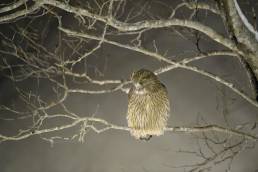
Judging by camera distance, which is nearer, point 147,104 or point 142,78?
point 142,78

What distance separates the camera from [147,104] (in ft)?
7.97

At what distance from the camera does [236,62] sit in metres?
4.11

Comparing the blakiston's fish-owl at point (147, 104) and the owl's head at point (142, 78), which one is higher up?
the owl's head at point (142, 78)

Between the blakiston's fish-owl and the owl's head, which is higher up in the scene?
the owl's head

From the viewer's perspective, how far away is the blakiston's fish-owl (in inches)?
92.7

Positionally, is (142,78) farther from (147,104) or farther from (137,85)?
(147,104)

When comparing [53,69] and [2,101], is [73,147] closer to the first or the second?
[2,101]

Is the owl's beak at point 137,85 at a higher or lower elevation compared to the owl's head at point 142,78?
lower

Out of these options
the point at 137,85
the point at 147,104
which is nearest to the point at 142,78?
the point at 137,85

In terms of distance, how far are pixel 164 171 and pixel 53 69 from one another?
1591mm

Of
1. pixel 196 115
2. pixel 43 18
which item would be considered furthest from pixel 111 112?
pixel 43 18

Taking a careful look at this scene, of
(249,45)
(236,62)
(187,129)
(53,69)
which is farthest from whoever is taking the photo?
(236,62)

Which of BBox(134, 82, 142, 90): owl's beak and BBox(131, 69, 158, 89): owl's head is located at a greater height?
BBox(131, 69, 158, 89): owl's head

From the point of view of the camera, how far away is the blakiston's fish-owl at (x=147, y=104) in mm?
2354
